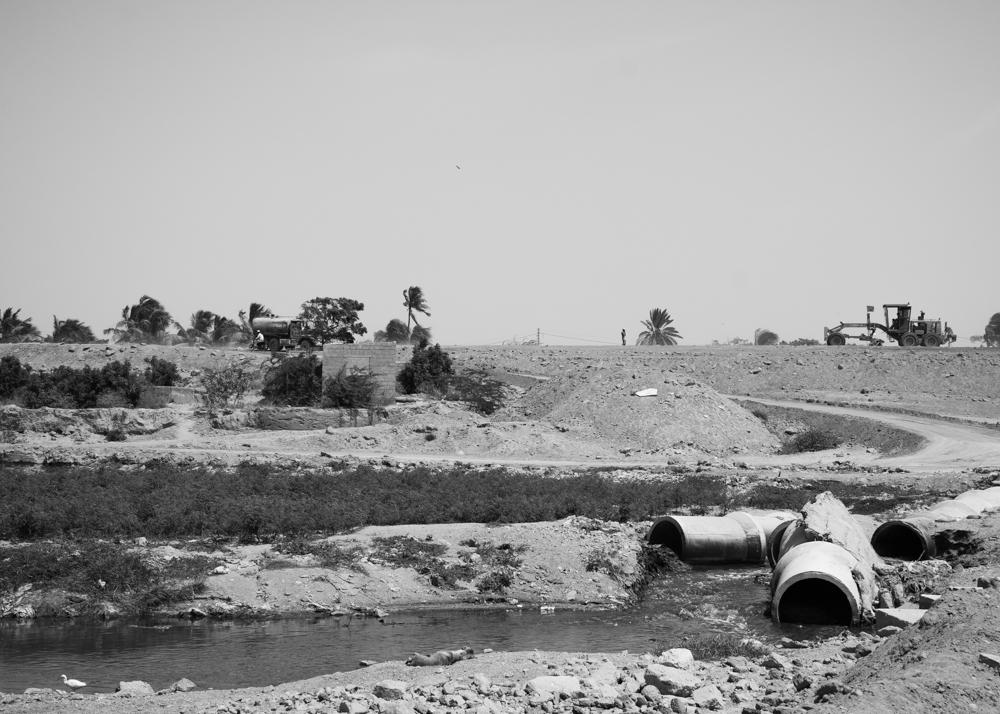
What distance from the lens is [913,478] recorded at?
27109 mm

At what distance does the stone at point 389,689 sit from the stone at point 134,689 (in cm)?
289

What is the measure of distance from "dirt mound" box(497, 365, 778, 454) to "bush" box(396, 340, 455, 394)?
13.4 ft

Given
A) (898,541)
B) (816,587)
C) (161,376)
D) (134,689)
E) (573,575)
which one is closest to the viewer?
(134,689)

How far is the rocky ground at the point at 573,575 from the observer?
34.8ft

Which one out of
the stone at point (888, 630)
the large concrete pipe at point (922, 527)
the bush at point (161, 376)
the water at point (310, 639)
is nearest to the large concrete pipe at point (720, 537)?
the large concrete pipe at point (922, 527)

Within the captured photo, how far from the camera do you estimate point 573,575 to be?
1830 centimetres

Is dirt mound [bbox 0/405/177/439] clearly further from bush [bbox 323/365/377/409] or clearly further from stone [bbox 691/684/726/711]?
stone [bbox 691/684/726/711]

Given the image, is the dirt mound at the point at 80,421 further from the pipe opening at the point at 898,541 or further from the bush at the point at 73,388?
the pipe opening at the point at 898,541

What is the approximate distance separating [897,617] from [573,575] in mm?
6270

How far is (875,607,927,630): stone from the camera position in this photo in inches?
528

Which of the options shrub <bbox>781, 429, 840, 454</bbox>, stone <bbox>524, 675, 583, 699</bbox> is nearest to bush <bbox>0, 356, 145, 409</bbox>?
shrub <bbox>781, 429, 840, 454</bbox>

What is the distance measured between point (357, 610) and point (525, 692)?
650cm

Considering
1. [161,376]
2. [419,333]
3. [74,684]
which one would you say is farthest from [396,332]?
[74,684]

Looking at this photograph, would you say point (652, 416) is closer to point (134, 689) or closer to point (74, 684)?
point (74, 684)
